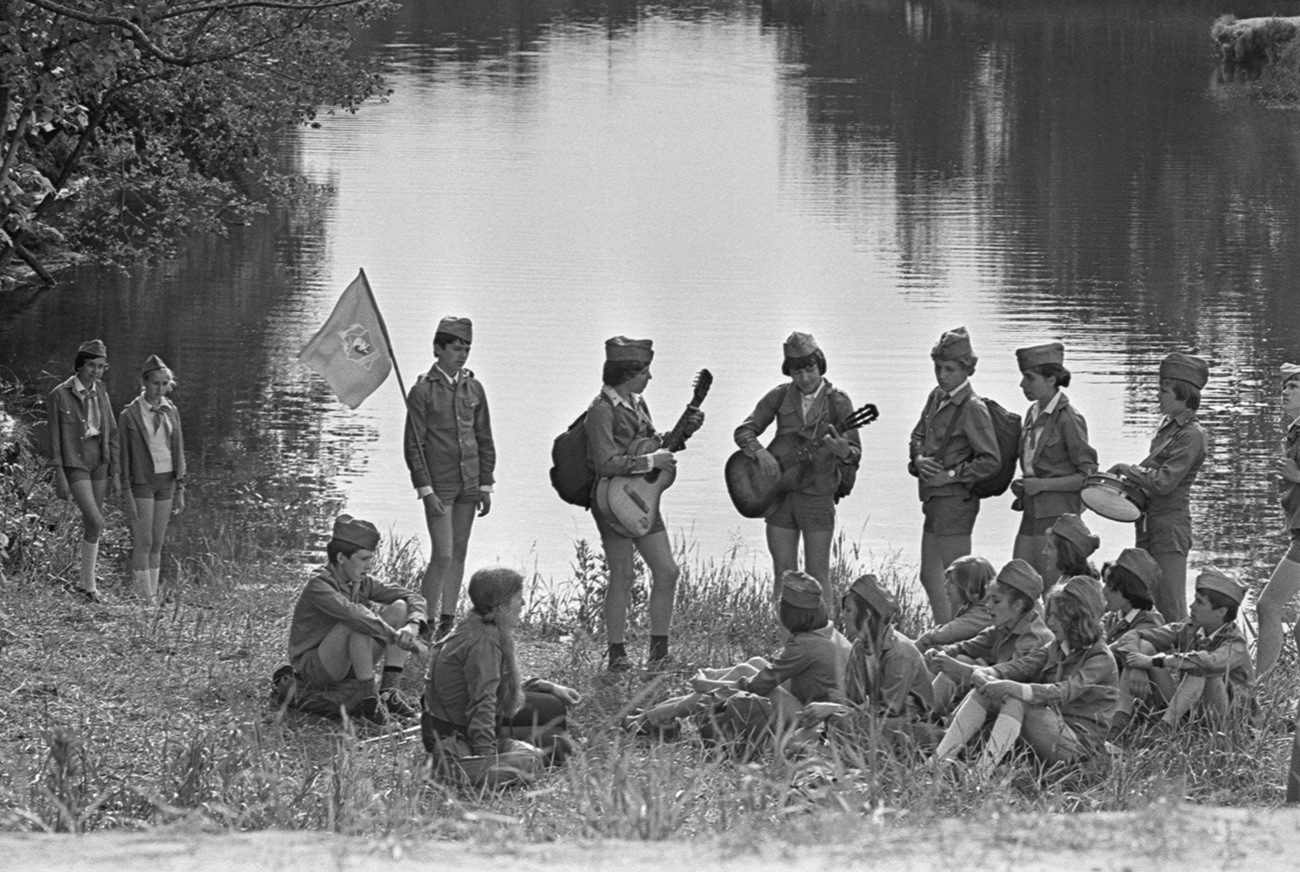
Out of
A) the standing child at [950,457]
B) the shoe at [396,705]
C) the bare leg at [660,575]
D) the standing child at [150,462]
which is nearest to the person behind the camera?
the shoe at [396,705]

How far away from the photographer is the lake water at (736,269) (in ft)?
60.9

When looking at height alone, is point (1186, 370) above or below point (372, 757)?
above

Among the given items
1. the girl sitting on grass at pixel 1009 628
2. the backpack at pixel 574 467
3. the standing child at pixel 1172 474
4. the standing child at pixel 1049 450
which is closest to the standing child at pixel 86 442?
the backpack at pixel 574 467

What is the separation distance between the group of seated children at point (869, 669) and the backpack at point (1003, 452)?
866 millimetres

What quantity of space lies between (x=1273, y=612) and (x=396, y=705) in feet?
12.0

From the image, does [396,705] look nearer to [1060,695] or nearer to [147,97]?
[1060,695]

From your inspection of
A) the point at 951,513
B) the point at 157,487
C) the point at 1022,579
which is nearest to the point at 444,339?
the point at 157,487

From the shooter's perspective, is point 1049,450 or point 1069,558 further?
point 1049,450

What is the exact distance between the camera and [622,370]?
9.43 meters

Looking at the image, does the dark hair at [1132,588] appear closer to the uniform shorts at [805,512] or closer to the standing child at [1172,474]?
the standing child at [1172,474]

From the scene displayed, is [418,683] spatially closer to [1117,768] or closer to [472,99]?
[1117,768]

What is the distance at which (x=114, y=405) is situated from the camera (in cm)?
2045

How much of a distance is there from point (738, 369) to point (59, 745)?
16.8 m

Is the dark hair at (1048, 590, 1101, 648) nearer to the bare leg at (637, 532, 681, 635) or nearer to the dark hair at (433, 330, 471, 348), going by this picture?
the bare leg at (637, 532, 681, 635)
